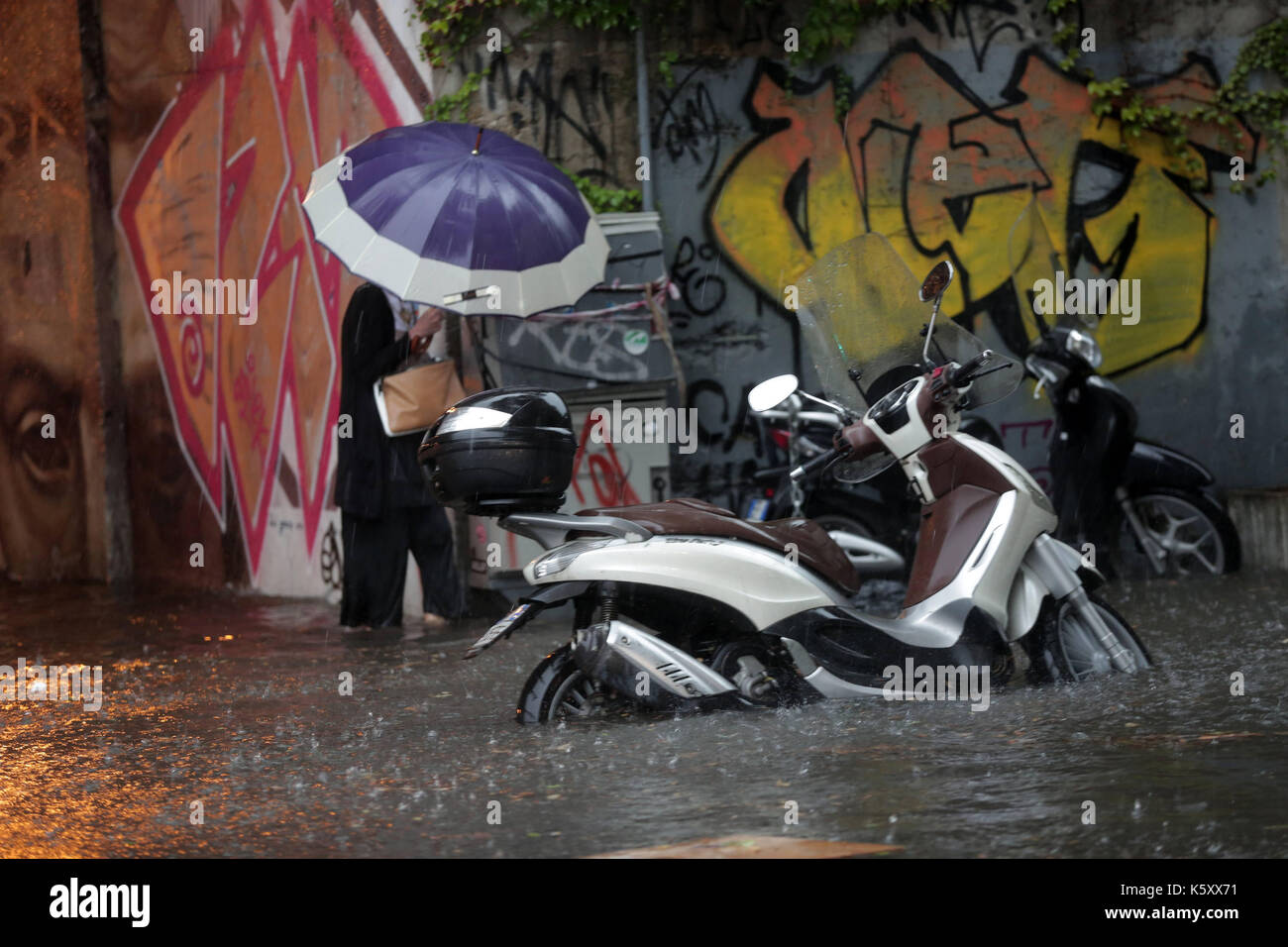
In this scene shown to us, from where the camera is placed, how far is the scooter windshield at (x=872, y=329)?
19.1 ft

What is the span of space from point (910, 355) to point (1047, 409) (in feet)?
14.1

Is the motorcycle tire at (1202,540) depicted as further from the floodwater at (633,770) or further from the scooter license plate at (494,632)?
the scooter license plate at (494,632)

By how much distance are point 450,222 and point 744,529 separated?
245 cm

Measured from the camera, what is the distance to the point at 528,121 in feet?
31.0

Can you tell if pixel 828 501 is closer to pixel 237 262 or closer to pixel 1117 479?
pixel 1117 479

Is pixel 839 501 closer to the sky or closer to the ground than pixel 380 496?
closer to the ground

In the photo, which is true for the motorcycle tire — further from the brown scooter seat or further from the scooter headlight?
the brown scooter seat

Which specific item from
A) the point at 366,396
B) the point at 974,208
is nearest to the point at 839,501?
the point at 974,208

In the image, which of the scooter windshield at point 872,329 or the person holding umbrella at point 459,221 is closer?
the scooter windshield at point 872,329

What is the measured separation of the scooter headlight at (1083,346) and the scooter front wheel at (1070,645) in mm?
3498

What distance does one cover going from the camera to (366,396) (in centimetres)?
868

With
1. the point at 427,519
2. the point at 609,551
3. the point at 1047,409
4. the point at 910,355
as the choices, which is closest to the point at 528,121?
the point at 427,519

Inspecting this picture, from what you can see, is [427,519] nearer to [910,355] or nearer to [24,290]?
[910,355]

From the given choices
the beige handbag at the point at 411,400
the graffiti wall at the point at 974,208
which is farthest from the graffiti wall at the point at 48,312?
the graffiti wall at the point at 974,208
